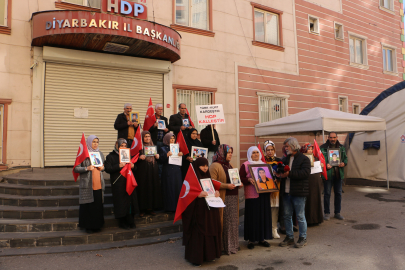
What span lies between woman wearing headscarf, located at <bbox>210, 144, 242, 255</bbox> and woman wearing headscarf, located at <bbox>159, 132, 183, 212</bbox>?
1692 millimetres

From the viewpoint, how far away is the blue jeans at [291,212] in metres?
5.59

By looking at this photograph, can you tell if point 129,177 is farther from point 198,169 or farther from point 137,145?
point 198,169

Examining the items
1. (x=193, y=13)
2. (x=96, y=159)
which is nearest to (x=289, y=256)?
(x=96, y=159)

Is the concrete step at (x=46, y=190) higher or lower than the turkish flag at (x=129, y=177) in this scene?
lower

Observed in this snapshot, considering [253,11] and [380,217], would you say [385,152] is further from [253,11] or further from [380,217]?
[253,11]

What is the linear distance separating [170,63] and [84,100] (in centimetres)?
324

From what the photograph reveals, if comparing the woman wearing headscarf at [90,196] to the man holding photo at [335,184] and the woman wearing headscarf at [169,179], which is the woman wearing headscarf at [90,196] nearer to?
the woman wearing headscarf at [169,179]

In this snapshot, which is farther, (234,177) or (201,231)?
(234,177)

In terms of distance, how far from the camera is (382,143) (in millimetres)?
12117

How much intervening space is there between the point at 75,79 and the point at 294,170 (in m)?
7.65

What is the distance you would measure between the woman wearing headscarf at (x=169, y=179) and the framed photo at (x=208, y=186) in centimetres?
197

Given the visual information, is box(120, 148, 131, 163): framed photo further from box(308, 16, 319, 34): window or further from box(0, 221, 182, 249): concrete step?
box(308, 16, 319, 34): window

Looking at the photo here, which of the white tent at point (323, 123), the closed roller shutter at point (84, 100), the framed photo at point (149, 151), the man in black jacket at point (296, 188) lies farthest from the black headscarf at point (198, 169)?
the closed roller shutter at point (84, 100)

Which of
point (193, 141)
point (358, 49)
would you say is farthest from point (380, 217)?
point (358, 49)
